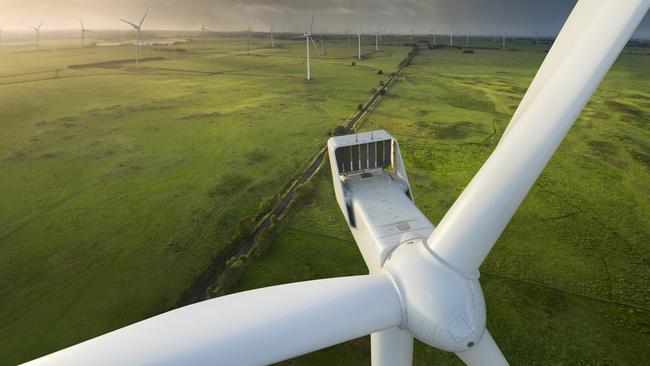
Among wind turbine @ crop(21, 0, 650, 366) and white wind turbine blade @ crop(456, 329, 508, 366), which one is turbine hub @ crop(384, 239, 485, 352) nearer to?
wind turbine @ crop(21, 0, 650, 366)

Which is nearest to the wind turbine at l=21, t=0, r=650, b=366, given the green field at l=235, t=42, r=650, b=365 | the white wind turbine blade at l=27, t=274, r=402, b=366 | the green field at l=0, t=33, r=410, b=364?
the white wind turbine blade at l=27, t=274, r=402, b=366

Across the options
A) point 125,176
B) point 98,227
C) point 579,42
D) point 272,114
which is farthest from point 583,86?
point 272,114

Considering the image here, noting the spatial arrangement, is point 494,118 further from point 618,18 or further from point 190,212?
point 618,18

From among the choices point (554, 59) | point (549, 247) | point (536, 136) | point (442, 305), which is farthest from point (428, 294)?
point (549, 247)

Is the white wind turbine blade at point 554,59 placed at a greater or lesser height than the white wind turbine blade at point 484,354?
greater

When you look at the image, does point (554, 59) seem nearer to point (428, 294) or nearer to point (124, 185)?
point (428, 294)

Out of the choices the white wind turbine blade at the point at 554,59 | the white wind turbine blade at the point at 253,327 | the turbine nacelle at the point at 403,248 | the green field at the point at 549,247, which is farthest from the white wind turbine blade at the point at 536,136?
the green field at the point at 549,247

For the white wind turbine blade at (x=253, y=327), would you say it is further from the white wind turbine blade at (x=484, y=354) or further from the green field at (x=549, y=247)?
the green field at (x=549, y=247)
